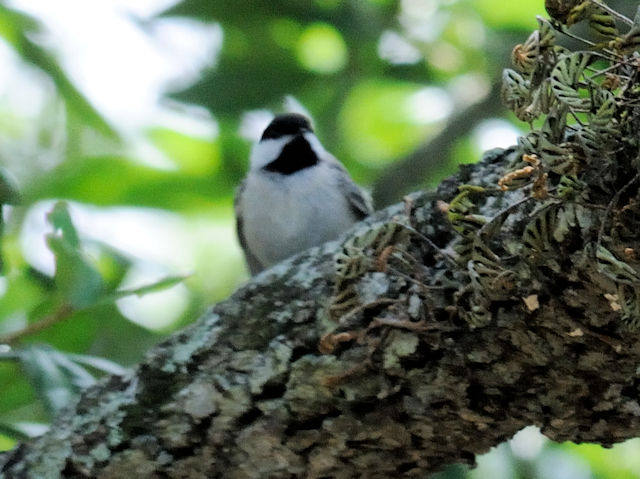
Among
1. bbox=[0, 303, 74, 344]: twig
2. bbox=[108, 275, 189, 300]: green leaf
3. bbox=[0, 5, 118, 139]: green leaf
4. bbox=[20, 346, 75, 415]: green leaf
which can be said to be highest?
bbox=[0, 5, 118, 139]: green leaf

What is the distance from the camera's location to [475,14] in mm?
2762

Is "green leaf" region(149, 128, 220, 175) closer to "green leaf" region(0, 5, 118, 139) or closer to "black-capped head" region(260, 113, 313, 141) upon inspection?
"green leaf" region(0, 5, 118, 139)

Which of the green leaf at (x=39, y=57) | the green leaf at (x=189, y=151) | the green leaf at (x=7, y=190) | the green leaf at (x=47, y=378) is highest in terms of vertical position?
the green leaf at (x=39, y=57)

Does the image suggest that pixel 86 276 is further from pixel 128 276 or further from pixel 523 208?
pixel 523 208

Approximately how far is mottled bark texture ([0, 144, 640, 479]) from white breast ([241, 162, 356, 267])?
33.1 inches

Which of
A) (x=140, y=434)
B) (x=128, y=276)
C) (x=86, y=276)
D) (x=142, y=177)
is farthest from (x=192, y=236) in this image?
(x=140, y=434)

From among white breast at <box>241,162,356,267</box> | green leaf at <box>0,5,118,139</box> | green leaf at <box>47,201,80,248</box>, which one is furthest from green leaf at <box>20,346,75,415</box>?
green leaf at <box>0,5,118,139</box>

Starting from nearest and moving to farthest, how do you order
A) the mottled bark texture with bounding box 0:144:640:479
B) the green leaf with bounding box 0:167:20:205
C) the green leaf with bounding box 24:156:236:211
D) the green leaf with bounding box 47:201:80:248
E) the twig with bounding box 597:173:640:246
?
the twig with bounding box 597:173:640:246
the mottled bark texture with bounding box 0:144:640:479
the green leaf with bounding box 0:167:20:205
the green leaf with bounding box 47:201:80:248
the green leaf with bounding box 24:156:236:211

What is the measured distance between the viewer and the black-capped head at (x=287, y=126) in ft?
8.14

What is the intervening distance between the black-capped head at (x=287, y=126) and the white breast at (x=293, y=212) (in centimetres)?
12

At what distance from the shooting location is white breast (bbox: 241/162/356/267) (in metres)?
2.31

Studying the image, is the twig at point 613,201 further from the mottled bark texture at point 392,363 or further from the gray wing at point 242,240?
the gray wing at point 242,240

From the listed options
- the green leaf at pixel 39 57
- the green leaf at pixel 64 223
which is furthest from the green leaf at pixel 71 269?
the green leaf at pixel 39 57

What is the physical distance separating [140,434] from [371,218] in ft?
1.52
